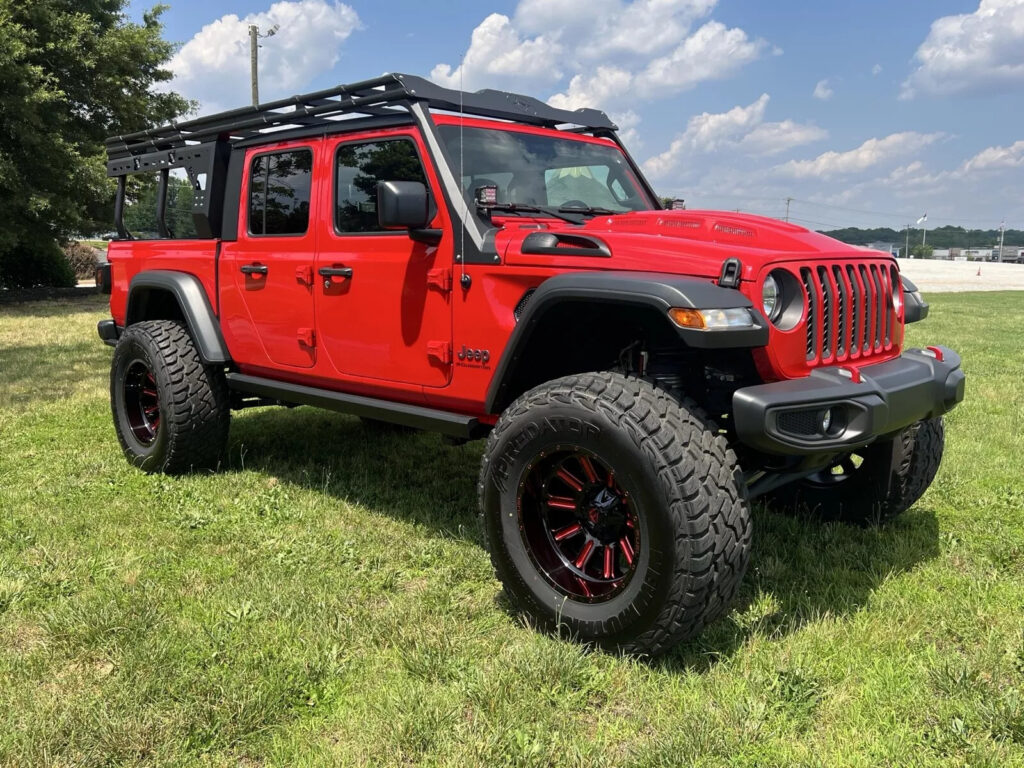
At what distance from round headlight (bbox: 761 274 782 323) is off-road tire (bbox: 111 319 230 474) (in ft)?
11.4

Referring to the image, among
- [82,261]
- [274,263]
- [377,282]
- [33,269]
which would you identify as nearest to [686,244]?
[377,282]

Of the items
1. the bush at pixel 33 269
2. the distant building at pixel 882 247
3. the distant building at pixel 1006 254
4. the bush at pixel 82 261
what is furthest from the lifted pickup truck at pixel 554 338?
the distant building at pixel 1006 254

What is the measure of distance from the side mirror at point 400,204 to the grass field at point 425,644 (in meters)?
1.54

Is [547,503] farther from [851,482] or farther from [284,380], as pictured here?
[284,380]

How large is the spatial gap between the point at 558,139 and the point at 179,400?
271cm

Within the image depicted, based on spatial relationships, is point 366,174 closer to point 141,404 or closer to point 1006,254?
point 141,404

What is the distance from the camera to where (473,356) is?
11.5 feet

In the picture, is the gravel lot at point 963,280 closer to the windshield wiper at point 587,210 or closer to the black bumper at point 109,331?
the windshield wiper at point 587,210

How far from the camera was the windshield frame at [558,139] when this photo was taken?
3732mm

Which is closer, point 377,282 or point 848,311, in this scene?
point 848,311

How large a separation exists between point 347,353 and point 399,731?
83.4 inches

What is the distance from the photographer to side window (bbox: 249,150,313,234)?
438cm

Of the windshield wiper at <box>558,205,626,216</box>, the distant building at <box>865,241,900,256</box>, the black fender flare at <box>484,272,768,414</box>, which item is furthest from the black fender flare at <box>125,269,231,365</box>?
the distant building at <box>865,241,900,256</box>

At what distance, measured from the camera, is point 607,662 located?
2838mm
